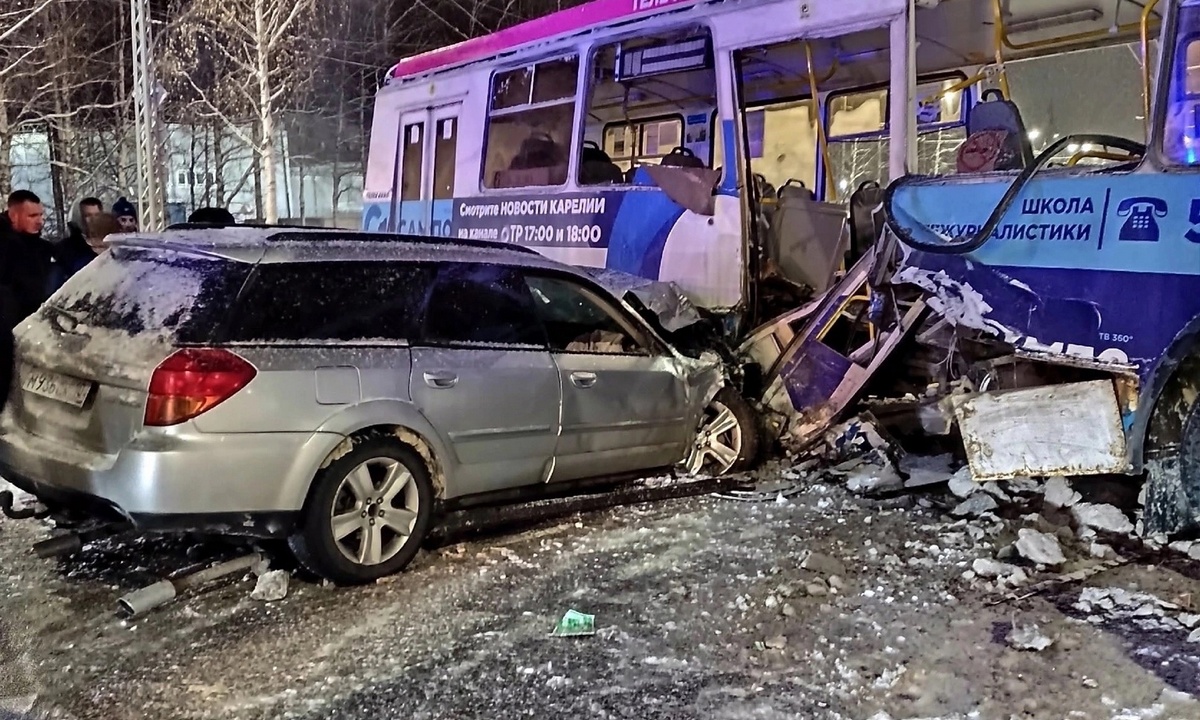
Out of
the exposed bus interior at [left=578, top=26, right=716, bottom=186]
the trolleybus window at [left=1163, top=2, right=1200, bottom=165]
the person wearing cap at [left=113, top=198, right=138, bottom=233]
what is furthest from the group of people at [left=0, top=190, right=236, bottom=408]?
the trolleybus window at [left=1163, top=2, right=1200, bottom=165]

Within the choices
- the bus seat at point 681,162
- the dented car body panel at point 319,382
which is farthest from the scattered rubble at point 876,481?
the bus seat at point 681,162

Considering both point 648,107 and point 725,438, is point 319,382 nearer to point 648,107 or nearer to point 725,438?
point 725,438

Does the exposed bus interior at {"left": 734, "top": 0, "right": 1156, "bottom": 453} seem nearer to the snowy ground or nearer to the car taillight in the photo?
the snowy ground

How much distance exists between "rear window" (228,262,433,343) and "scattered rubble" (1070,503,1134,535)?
3.63 metres

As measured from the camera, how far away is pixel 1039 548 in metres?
4.86

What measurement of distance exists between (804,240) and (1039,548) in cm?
355

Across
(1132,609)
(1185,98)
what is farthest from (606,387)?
(1185,98)

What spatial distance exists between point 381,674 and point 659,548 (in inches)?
72.8

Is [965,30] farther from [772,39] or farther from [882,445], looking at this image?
[882,445]

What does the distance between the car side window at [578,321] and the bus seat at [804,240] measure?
219 centimetres

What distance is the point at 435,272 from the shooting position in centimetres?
515

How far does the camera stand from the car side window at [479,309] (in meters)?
5.06

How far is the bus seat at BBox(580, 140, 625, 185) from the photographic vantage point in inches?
340

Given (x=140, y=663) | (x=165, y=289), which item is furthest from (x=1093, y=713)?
(x=165, y=289)
